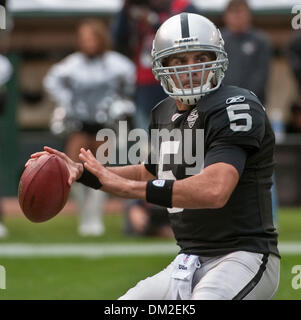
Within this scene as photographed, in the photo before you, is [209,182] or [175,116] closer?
[209,182]

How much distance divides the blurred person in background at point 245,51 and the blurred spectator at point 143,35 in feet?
1.87

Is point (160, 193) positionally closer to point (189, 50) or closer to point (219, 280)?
point (219, 280)

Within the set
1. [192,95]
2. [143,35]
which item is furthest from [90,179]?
[143,35]

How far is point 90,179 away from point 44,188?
0.76ft

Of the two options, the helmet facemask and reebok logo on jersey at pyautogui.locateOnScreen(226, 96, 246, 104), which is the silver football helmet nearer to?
the helmet facemask

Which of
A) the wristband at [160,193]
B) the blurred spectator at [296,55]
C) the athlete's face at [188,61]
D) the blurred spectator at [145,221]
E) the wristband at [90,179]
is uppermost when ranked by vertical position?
the blurred spectator at [296,55]

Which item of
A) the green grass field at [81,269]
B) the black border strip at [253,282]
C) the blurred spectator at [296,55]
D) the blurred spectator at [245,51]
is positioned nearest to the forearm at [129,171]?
the black border strip at [253,282]

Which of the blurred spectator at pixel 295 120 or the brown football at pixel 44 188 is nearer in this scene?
the brown football at pixel 44 188

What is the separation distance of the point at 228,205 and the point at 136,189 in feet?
1.35

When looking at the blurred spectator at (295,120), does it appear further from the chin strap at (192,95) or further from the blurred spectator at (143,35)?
the chin strap at (192,95)

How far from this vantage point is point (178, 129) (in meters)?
3.92

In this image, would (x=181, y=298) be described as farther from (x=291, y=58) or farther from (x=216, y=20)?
(x=216, y=20)

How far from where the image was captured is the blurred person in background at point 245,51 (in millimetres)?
7645

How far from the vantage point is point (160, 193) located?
11.9 feet
